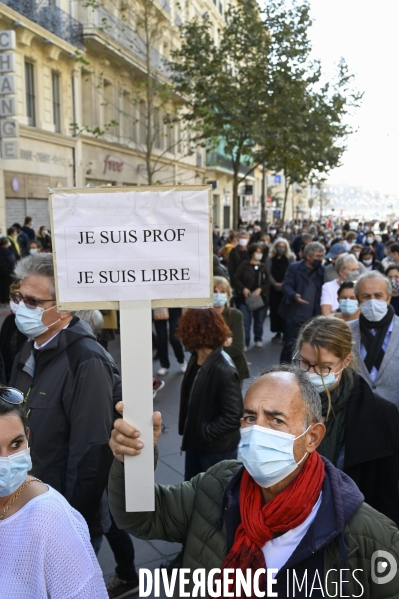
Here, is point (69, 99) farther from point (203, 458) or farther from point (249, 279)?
point (203, 458)

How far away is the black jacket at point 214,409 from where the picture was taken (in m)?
3.76

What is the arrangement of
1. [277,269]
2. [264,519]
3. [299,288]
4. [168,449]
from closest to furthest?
[264,519] → [168,449] → [299,288] → [277,269]

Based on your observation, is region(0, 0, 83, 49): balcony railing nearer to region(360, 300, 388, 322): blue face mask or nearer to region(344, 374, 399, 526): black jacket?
region(360, 300, 388, 322): blue face mask

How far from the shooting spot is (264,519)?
1867 millimetres

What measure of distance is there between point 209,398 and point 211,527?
187 centimetres

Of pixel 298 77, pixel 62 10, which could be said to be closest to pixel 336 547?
pixel 298 77

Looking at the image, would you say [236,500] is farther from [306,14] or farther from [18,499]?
[306,14]

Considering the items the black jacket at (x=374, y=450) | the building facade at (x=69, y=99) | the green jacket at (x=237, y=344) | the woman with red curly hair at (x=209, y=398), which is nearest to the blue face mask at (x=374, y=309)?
the woman with red curly hair at (x=209, y=398)

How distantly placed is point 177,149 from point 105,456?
3256 cm

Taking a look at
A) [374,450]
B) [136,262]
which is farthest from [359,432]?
[136,262]

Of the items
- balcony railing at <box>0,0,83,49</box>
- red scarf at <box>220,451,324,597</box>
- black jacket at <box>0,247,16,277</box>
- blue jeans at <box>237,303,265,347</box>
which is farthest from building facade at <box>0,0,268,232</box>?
red scarf at <box>220,451,324,597</box>

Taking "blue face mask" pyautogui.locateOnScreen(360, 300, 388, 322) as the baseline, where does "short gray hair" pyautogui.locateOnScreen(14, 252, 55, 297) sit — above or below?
above

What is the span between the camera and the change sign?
1.96 m

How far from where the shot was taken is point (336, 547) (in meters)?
1.81
